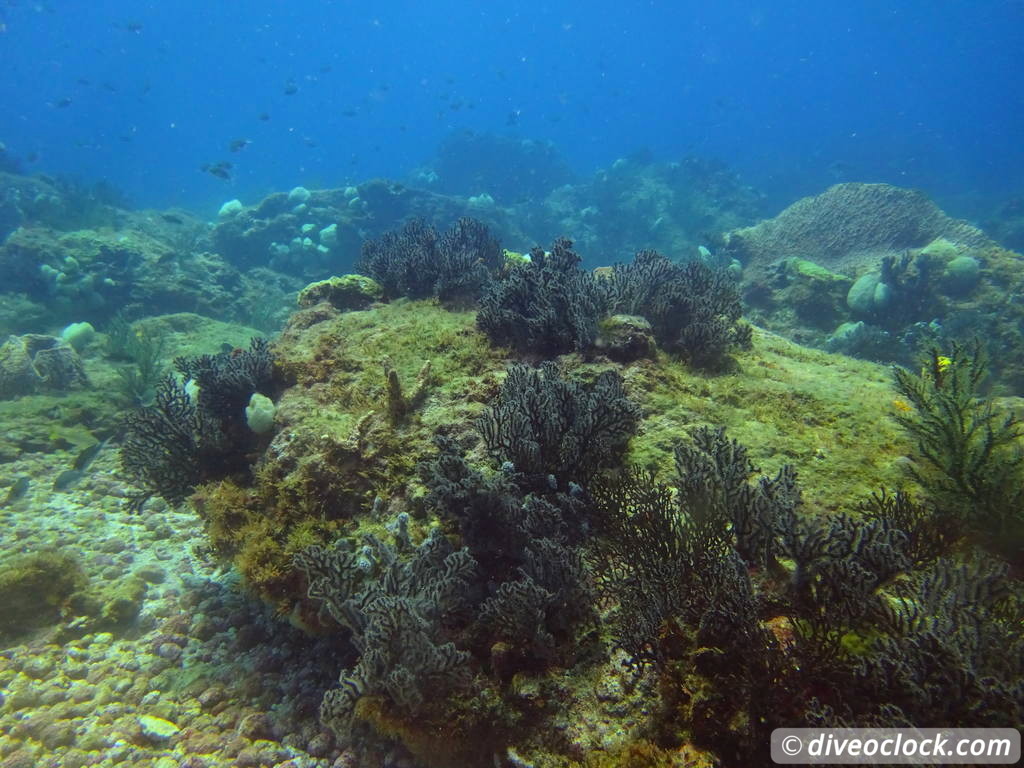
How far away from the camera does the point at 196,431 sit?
17.3ft

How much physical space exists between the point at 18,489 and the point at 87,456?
104 cm

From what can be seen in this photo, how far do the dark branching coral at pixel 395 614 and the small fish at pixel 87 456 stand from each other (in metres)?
6.31

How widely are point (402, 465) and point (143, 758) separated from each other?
2.63 metres

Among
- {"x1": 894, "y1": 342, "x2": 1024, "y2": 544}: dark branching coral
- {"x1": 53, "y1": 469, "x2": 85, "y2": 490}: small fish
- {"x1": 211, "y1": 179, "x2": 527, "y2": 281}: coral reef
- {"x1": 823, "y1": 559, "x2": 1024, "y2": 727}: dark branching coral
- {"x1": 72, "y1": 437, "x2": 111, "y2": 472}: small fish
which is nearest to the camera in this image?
{"x1": 823, "y1": 559, "x2": 1024, "y2": 727}: dark branching coral

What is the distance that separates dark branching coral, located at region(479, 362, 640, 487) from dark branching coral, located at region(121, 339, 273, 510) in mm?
3097

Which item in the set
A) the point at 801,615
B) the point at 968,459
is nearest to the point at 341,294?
the point at 801,615

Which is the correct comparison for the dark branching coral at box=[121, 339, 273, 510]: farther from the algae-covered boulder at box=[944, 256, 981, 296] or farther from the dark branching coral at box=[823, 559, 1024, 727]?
the algae-covered boulder at box=[944, 256, 981, 296]

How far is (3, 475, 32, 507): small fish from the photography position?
6.46 meters

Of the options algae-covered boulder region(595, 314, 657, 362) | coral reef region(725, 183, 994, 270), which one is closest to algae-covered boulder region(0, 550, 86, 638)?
algae-covered boulder region(595, 314, 657, 362)

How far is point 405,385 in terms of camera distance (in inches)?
203

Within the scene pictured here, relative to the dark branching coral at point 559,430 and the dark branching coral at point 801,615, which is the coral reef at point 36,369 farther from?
the dark branching coral at point 801,615

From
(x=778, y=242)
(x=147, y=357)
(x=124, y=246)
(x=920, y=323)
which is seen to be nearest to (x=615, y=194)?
(x=778, y=242)

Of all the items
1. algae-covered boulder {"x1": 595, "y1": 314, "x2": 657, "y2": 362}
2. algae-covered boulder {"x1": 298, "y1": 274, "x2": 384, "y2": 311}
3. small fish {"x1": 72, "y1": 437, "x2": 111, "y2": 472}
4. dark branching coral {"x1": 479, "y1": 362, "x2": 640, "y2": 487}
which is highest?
algae-covered boulder {"x1": 298, "y1": 274, "x2": 384, "y2": 311}

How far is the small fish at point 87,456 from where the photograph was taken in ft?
24.2
